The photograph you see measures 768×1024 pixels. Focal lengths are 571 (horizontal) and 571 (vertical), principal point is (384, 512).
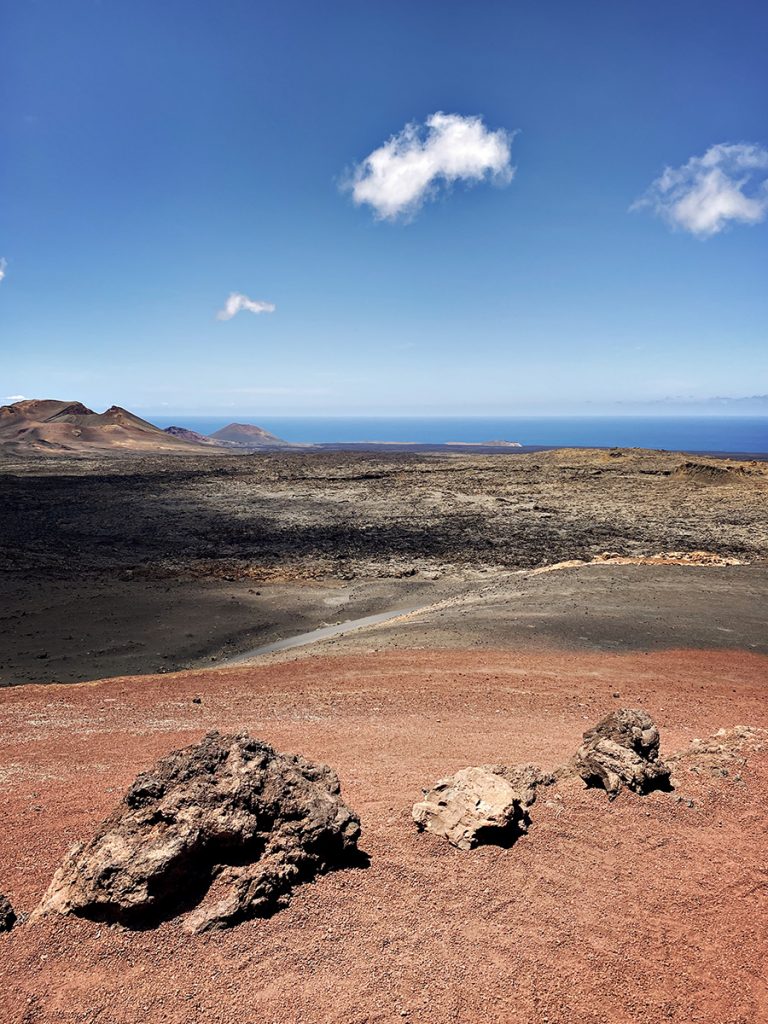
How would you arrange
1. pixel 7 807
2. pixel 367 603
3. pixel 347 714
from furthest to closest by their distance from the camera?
pixel 367 603
pixel 347 714
pixel 7 807

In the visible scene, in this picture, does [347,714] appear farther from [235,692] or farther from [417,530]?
[417,530]

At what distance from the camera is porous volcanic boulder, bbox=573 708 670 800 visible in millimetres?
5742

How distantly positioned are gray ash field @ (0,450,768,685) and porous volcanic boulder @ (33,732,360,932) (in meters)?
10.8

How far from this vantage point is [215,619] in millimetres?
18141

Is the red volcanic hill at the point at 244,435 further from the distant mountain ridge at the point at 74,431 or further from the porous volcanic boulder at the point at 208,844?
the porous volcanic boulder at the point at 208,844

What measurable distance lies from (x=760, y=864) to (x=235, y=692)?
8589 millimetres

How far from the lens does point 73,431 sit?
9906cm

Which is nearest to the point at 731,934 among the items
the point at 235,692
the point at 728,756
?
the point at 728,756

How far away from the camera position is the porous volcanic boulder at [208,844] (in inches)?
156

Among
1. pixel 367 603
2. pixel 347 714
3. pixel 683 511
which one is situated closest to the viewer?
pixel 347 714

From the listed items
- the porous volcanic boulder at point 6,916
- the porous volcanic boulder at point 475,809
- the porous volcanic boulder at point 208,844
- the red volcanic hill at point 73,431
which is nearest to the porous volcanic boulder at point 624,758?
the porous volcanic boulder at point 475,809

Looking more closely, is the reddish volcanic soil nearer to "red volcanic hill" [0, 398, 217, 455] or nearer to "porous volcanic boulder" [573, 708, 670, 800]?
"porous volcanic boulder" [573, 708, 670, 800]

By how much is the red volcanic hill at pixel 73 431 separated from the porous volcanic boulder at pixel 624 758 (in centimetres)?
8953

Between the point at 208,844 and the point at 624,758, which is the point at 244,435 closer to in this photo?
the point at 624,758
